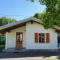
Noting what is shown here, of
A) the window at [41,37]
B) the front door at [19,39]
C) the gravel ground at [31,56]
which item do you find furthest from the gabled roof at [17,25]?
the gravel ground at [31,56]

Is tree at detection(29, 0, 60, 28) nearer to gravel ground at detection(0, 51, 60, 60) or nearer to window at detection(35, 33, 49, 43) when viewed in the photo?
gravel ground at detection(0, 51, 60, 60)

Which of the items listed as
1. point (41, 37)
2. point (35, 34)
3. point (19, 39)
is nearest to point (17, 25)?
point (19, 39)

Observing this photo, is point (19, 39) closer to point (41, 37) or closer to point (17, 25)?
point (17, 25)

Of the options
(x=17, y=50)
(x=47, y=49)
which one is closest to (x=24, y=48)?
(x=17, y=50)

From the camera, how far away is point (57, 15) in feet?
59.5

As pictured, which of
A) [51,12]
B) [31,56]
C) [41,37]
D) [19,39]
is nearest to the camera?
[51,12]

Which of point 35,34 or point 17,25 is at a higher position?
point 17,25

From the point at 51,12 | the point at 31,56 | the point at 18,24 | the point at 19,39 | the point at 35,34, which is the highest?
the point at 51,12

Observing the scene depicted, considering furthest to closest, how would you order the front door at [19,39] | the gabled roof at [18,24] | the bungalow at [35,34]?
the front door at [19,39] → the bungalow at [35,34] → the gabled roof at [18,24]

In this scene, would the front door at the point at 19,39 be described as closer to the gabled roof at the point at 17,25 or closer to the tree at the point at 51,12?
the gabled roof at the point at 17,25

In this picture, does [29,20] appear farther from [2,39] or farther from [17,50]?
[2,39]

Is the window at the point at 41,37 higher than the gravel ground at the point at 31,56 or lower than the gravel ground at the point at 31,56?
higher

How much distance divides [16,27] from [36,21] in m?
3.11

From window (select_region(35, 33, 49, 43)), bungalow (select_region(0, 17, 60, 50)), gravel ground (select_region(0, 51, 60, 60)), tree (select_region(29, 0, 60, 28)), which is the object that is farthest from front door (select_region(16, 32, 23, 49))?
tree (select_region(29, 0, 60, 28))
